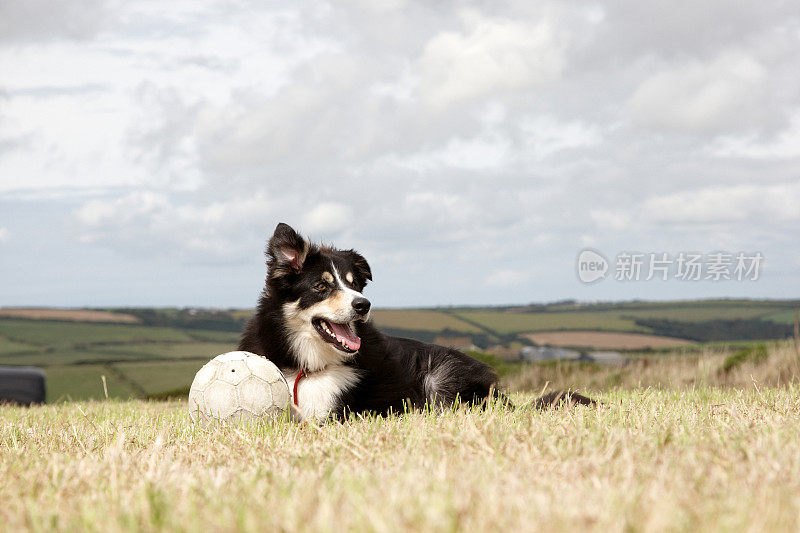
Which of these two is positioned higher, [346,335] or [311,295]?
[311,295]

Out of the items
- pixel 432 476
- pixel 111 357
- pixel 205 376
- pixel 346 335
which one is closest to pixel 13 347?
pixel 111 357

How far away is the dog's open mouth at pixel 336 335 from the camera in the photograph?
5.79 m

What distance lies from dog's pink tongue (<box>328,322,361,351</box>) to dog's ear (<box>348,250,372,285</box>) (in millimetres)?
642

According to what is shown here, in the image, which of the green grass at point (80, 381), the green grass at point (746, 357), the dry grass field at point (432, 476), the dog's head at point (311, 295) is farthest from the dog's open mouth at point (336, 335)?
the green grass at point (80, 381)

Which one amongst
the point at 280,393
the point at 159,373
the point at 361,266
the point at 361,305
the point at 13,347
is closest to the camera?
the point at 280,393

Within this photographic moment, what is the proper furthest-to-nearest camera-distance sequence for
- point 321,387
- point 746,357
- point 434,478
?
point 746,357 → point 321,387 → point 434,478

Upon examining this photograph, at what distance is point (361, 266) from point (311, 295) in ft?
2.59

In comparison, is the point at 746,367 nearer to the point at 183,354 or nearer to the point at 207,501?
the point at 207,501

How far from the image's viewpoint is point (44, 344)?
3597cm

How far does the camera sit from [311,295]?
5801 mm

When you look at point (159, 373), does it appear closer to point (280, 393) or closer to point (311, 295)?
point (311, 295)

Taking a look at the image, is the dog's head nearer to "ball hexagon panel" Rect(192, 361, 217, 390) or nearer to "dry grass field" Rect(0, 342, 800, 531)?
"ball hexagon panel" Rect(192, 361, 217, 390)

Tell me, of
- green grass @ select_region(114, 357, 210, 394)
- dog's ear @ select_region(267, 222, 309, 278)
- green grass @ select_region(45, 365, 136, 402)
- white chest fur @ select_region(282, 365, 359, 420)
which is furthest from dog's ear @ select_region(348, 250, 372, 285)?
green grass @ select_region(114, 357, 210, 394)

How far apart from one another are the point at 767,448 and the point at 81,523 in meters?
3.04
